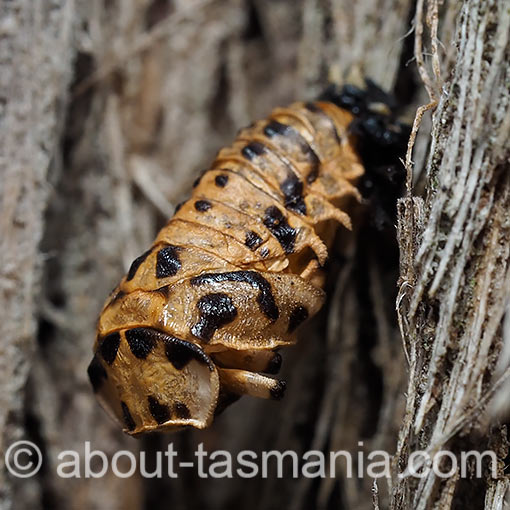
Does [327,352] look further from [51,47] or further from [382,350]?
[51,47]

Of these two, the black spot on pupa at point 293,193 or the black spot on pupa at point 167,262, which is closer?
the black spot on pupa at point 167,262

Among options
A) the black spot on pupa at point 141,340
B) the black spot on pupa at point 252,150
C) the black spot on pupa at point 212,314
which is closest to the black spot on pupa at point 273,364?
the black spot on pupa at point 212,314

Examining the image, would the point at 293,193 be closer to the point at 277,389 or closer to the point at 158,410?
the point at 277,389

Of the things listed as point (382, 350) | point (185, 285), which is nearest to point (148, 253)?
point (185, 285)

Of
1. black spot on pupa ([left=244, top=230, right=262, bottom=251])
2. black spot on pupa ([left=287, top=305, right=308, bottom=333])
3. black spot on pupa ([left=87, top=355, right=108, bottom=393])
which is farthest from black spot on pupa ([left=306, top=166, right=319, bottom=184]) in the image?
black spot on pupa ([left=87, top=355, right=108, bottom=393])

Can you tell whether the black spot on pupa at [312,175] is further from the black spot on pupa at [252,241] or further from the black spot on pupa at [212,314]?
the black spot on pupa at [212,314]

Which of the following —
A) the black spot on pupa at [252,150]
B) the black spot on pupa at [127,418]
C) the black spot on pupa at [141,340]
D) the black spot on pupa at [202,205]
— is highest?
the black spot on pupa at [252,150]

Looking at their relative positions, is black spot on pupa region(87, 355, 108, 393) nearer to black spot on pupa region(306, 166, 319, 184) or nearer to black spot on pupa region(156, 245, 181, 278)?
black spot on pupa region(156, 245, 181, 278)
